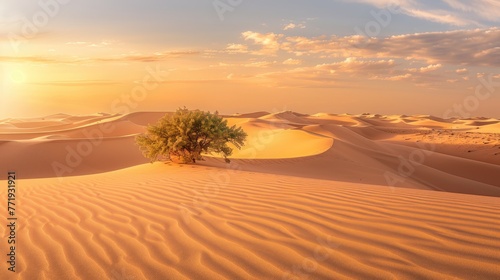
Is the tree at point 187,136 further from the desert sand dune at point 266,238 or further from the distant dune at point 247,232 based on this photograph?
the desert sand dune at point 266,238

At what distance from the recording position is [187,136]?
1312 cm

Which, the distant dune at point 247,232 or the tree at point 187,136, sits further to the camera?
the tree at point 187,136

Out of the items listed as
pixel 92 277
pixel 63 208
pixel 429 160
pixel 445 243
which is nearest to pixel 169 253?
pixel 92 277

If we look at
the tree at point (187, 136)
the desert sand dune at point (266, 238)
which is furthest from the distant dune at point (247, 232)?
the tree at point (187, 136)

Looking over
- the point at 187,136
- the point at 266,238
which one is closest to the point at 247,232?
the point at 266,238

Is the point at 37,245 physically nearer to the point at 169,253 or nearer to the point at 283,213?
the point at 169,253

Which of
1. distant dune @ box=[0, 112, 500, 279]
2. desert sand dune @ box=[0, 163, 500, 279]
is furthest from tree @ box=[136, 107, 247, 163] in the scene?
desert sand dune @ box=[0, 163, 500, 279]

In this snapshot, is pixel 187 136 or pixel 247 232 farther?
pixel 187 136

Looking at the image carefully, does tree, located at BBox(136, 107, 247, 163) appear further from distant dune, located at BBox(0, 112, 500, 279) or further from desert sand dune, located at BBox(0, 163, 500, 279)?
desert sand dune, located at BBox(0, 163, 500, 279)

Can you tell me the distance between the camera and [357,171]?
1617 centimetres

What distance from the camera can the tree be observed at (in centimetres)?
1316

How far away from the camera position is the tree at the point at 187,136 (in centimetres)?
1316

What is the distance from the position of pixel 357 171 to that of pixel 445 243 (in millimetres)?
12753

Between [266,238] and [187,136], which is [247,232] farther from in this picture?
[187,136]
